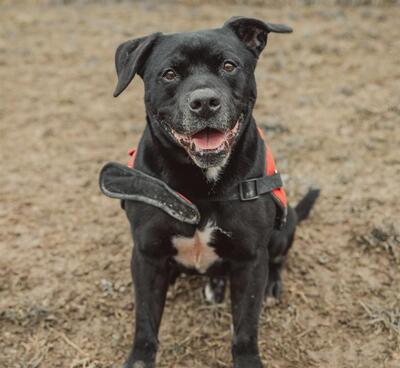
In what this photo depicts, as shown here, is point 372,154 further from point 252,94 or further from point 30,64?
point 30,64

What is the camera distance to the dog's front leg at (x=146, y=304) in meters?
2.84

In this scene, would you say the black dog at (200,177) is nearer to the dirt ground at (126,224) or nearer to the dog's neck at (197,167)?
the dog's neck at (197,167)

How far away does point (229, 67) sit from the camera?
2697 mm

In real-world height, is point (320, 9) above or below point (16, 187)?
above

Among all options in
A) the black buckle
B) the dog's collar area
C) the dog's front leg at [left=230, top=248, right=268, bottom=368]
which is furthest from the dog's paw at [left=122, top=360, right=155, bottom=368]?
the black buckle

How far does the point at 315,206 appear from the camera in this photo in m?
4.04

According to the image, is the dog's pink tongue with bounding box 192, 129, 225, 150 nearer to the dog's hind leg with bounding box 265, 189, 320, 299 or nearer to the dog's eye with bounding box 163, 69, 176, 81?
the dog's eye with bounding box 163, 69, 176, 81

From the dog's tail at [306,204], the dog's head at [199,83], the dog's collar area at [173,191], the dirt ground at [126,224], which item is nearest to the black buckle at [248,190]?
the dog's collar area at [173,191]

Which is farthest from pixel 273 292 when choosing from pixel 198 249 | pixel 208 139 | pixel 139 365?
pixel 208 139

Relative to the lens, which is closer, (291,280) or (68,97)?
(291,280)

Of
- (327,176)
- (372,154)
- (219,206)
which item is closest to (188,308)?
(219,206)

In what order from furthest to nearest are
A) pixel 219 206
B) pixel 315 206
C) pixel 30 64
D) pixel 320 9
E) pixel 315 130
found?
pixel 320 9, pixel 30 64, pixel 315 130, pixel 315 206, pixel 219 206

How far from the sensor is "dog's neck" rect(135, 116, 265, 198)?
2.68m

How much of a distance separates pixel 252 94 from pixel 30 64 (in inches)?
163
